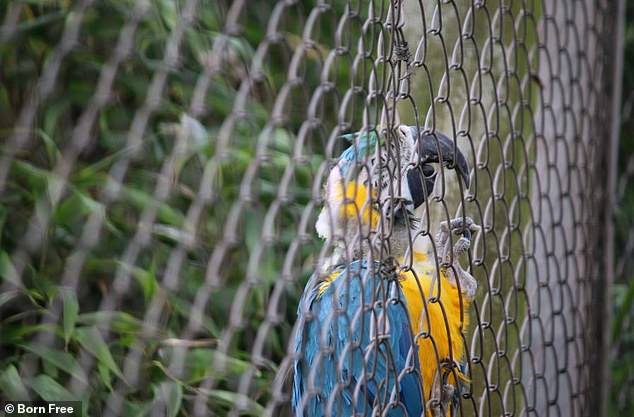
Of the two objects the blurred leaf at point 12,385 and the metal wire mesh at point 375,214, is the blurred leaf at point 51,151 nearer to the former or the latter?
the metal wire mesh at point 375,214

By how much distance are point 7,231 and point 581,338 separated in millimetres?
1244

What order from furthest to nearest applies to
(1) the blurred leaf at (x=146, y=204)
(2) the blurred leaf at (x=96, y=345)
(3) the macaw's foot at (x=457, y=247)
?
Answer: (1) the blurred leaf at (x=146, y=204), (2) the blurred leaf at (x=96, y=345), (3) the macaw's foot at (x=457, y=247)

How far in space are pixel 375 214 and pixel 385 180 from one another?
0.24 m

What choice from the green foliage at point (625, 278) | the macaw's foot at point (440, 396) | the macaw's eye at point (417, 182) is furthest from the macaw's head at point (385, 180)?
the green foliage at point (625, 278)

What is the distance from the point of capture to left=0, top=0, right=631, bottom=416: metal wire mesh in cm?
113

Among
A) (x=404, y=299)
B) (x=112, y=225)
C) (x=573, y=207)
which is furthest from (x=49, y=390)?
(x=573, y=207)

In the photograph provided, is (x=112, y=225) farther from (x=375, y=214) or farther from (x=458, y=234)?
(x=458, y=234)

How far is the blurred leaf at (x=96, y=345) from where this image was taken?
1.49 metres

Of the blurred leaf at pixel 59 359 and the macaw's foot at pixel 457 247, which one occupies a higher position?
the macaw's foot at pixel 457 247

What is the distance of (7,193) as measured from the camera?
1633 millimetres

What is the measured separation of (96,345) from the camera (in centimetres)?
152

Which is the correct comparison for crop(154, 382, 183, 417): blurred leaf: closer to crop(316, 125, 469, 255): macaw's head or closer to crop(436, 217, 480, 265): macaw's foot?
crop(316, 125, 469, 255): macaw's head

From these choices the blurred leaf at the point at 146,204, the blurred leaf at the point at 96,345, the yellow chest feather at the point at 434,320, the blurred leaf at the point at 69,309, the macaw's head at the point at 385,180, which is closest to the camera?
the macaw's head at the point at 385,180

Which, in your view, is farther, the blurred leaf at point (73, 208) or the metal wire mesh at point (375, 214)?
the blurred leaf at point (73, 208)
